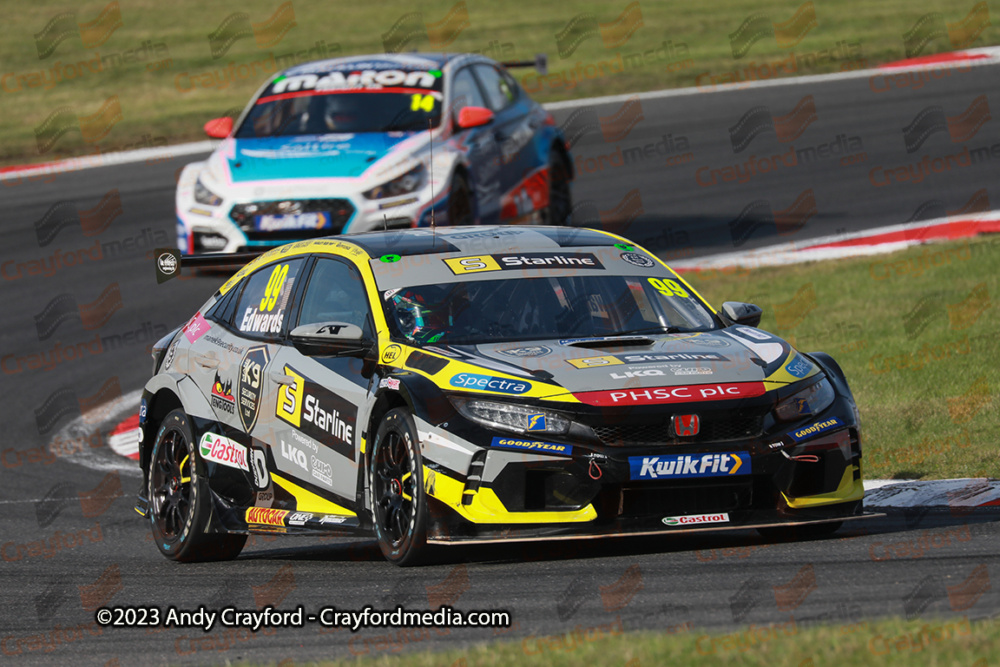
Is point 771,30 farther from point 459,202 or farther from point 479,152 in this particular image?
point 459,202

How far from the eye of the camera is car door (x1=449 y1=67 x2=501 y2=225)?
13.6 m

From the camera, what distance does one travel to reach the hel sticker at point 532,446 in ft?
21.4

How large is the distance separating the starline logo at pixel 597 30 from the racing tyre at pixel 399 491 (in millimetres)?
25404

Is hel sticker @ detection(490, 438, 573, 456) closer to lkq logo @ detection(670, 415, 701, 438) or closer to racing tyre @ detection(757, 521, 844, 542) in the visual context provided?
lkq logo @ detection(670, 415, 701, 438)

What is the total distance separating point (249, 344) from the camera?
812cm

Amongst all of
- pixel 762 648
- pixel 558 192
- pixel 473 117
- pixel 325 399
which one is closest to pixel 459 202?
pixel 473 117

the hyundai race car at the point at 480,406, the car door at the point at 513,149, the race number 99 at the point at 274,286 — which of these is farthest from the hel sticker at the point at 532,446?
the car door at the point at 513,149

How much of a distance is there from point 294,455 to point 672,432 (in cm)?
193

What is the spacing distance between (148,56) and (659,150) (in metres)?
15.6

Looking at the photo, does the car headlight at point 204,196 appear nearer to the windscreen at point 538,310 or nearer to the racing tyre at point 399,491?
the windscreen at point 538,310

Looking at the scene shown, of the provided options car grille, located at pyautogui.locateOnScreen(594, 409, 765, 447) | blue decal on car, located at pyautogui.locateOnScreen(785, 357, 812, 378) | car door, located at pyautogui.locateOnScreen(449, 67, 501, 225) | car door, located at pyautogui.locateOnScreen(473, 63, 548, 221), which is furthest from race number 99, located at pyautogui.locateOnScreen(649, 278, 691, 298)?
car door, located at pyautogui.locateOnScreen(473, 63, 548, 221)

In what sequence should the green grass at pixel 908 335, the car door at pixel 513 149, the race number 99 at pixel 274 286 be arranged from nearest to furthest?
1. the race number 99 at pixel 274 286
2. the green grass at pixel 908 335
3. the car door at pixel 513 149

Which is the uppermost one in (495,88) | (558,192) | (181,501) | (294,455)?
(495,88)

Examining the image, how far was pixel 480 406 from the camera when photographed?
6.66 metres
